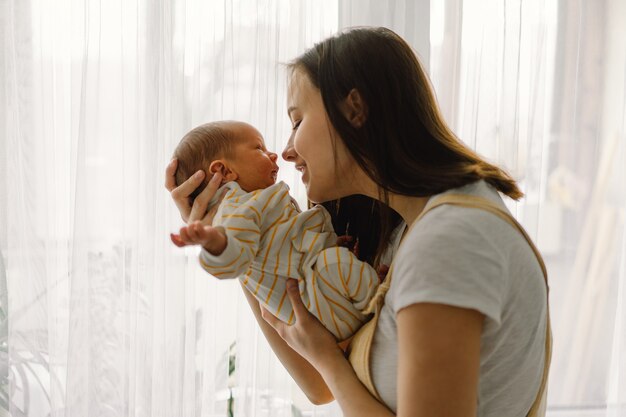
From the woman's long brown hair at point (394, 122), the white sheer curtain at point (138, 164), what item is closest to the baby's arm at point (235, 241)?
the woman's long brown hair at point (394, 122)

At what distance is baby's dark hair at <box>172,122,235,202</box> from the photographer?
1433mm

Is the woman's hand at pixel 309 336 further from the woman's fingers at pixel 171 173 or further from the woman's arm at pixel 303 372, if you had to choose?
the woman's fingers at pixel 171 173

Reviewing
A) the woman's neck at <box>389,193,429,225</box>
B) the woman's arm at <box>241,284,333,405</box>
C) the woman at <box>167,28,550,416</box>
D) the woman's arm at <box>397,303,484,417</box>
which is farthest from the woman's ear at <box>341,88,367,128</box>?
the woman's arm at <box>241,284,333,405</box>

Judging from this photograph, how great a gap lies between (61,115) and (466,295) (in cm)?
144

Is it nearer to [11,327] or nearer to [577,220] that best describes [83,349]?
[11,327]

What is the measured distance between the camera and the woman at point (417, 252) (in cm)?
94

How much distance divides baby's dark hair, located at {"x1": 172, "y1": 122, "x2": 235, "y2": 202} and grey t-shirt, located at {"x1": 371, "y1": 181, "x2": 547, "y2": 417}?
51cm

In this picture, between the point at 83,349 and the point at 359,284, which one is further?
the point at 83,349

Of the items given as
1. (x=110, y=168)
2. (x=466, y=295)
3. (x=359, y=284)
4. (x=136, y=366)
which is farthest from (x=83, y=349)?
(x=466, y=295)

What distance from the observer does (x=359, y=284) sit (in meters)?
1.24

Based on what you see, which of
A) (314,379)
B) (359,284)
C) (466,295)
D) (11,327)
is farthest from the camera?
(11,327)

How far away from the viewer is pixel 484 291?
37.2 inches

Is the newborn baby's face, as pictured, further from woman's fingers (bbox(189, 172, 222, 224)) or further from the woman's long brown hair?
the woman's long brown hair

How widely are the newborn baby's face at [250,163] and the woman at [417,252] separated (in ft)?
0.36
